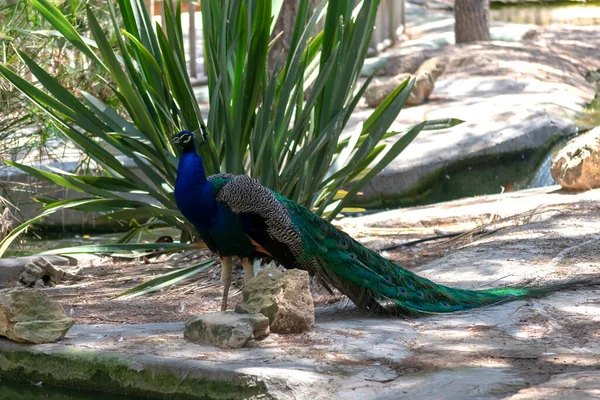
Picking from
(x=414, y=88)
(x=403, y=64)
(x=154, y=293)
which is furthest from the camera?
(x=403, y=64)

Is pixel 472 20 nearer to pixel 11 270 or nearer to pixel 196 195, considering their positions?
pixel 11 270

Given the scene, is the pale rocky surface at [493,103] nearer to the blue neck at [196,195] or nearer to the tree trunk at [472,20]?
the tree trunk at [472,20]

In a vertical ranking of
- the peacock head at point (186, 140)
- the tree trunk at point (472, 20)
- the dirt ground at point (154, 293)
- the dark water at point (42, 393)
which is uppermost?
the tree trunk at point (472, 20)

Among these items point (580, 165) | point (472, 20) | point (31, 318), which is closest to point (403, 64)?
point (472, 20)

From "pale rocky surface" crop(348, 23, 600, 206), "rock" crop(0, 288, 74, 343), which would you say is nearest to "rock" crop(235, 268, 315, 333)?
"rock" crop(0, 288, 74, 343)

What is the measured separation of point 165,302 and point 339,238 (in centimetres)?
124

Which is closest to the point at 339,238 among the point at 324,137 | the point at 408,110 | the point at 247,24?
the point at 324,137

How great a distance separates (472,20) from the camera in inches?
591

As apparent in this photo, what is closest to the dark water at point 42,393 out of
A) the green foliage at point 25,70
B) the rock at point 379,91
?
the green foliage at point 25,70

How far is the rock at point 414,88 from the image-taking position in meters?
11.0

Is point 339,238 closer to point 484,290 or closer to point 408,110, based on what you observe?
point 484,290

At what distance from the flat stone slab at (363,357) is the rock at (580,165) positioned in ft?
8.19

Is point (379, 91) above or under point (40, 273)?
above

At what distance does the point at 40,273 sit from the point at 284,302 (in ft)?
7.76
